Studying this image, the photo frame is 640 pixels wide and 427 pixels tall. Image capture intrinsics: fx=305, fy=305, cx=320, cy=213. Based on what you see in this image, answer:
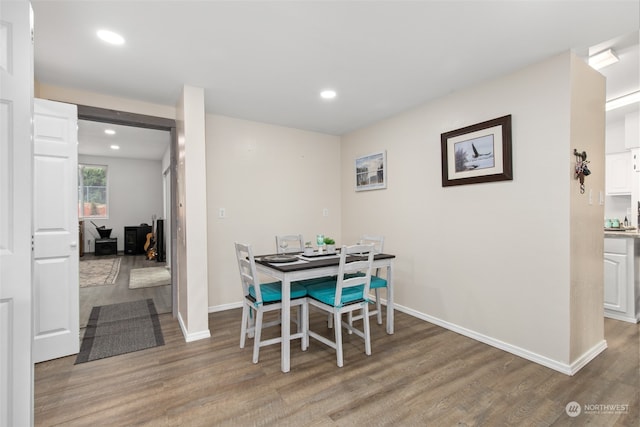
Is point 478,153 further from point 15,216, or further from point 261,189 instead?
point 15,216

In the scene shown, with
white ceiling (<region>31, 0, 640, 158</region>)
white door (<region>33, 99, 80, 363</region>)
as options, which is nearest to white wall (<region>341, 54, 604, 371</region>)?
white ceiling (<region>31, 0, 640, 158</region>)

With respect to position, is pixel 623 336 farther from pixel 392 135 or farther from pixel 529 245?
pixel 392 135

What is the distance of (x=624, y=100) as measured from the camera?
341 cm

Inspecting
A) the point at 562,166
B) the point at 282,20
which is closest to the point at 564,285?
the point at 562,166

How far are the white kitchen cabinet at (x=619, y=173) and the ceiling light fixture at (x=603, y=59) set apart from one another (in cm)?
265

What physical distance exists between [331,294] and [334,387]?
683 millimetres

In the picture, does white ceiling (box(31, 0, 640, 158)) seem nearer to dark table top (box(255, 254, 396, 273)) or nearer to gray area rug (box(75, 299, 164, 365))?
dark table top (box(255, 254, 396, 273))

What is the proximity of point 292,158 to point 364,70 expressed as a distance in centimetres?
192

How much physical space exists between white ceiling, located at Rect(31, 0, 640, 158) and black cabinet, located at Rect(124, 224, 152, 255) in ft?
20.2

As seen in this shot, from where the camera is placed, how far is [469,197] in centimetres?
292

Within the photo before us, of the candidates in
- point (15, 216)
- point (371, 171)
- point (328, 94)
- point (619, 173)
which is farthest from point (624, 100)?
point (15, 216)

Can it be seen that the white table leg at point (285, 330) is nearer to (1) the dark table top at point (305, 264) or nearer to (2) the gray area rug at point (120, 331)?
(1) the dark table top at point (305, 264)

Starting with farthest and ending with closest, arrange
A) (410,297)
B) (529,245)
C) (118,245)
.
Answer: (118,245) < (410,297) < (529,245)

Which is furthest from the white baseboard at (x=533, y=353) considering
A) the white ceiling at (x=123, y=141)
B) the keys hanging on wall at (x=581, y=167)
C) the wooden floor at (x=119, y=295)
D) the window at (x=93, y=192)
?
the window at (x=93, y=192)
